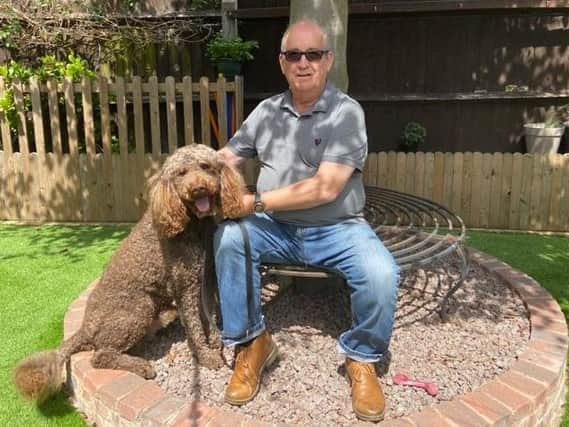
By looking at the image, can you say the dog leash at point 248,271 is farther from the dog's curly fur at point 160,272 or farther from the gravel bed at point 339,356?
the gravel bed at point 339,356

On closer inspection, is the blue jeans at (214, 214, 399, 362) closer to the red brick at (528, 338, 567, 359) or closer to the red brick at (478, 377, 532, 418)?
the red brick at (478, 377, 532, 418)

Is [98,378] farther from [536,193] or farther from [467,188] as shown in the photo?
[536,193]

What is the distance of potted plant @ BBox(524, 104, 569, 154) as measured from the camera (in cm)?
770

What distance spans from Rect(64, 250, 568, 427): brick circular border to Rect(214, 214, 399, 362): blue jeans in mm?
441

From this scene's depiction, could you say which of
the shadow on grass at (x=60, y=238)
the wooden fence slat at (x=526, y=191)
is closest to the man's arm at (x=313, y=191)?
the shadow on grass at (x=60, y=238)

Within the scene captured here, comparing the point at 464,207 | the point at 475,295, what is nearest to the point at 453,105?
the point at 464,207

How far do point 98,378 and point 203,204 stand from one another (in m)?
1.02

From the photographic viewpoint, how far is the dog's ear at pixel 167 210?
250 cm

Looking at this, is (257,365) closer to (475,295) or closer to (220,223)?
(220,223)

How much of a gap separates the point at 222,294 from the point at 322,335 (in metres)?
0.79

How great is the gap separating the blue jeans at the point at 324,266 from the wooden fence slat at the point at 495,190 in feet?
12.6

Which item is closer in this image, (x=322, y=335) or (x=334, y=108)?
(x=334, y=108)

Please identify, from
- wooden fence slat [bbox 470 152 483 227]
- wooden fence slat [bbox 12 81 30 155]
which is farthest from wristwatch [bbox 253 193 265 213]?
wooden fence slat [bbox 12 81 30 155]

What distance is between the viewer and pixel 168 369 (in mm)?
2783
